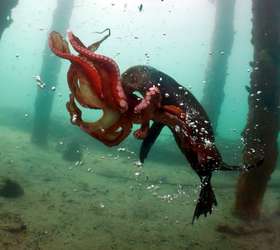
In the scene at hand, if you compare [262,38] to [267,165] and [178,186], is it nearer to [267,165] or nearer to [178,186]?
[267,165]

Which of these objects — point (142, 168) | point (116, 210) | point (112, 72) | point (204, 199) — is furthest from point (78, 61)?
point (142, 168)

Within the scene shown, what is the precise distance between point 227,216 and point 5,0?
26.3ft

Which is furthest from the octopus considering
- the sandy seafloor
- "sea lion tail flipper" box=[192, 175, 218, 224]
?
the sandy seafloor

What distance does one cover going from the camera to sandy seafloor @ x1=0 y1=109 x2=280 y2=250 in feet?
22.8

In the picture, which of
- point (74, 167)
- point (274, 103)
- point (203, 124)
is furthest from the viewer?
point (74, 167)

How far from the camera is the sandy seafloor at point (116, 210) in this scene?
6.94 meters

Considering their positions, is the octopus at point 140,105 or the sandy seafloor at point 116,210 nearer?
the octopus at point 140,105

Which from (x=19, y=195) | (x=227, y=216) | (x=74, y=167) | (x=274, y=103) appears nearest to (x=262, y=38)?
(x=274, y=103)

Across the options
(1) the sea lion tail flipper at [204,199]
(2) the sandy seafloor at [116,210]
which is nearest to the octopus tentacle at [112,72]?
(1) the sea lion tail flipper at [204,199]

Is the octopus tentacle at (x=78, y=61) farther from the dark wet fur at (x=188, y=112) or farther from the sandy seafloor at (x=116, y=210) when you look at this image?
the sandy seafloor at (x=116, y=210)

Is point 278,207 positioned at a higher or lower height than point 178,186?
A: higher

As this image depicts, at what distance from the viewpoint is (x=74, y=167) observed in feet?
47.7

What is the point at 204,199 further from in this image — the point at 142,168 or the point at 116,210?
the point at 142,168

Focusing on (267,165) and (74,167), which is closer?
(267,165)
